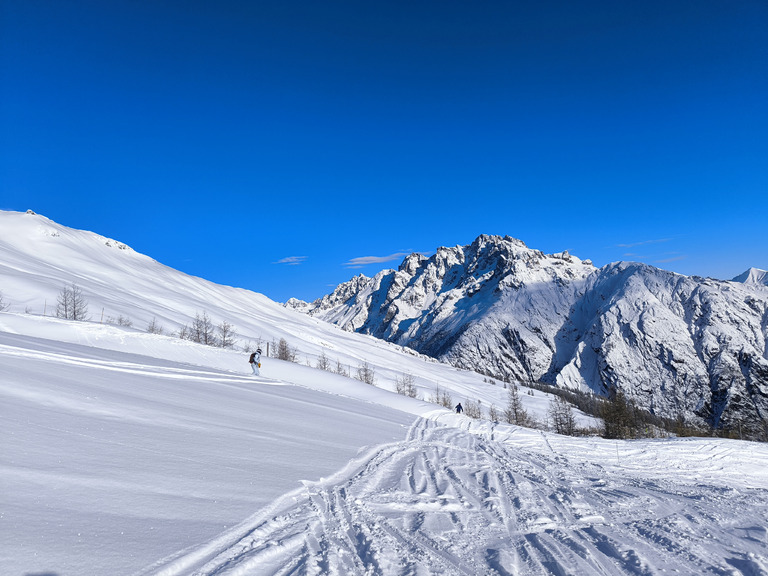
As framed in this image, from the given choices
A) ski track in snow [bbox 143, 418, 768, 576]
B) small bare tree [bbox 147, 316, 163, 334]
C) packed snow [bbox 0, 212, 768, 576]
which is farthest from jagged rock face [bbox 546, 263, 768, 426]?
ski track in snow [bbox 143, 418, 768, 576]

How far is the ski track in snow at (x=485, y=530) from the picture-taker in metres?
4.54

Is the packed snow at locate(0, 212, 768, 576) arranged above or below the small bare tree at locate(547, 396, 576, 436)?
above

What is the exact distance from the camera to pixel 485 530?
5.69m

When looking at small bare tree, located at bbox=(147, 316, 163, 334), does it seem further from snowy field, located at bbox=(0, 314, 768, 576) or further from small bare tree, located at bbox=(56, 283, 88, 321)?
snowy field, located at bbox=(0, 314, 768, 576)

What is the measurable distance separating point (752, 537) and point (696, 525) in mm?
622

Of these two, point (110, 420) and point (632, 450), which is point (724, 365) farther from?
point (110, 420)

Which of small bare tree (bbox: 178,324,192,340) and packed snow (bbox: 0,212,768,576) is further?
small bare tree (bbox: 178,324,192,340)

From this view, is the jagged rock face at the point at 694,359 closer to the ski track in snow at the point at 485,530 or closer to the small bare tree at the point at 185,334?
the small bare tree at the point at 185,334

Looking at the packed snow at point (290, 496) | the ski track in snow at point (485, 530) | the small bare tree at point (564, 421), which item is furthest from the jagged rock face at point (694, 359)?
the ski track in snow at point (485, 530)

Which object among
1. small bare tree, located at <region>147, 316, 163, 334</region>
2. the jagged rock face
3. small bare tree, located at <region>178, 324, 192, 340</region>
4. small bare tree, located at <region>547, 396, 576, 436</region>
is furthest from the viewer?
the jagged rock face

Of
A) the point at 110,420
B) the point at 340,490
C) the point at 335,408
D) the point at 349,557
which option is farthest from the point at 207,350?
the point at 349,557

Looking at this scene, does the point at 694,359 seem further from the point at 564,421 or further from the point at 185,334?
the point at 185,334

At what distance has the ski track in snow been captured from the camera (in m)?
4.54

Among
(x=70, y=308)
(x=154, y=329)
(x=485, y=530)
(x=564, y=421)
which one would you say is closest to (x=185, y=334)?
(x=154, y=329)
